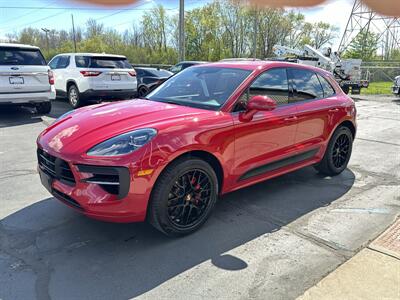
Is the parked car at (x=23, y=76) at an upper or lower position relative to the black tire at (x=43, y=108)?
upper

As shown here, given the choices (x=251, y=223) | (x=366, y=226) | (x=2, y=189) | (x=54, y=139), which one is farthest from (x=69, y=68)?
(x=366, y=226)

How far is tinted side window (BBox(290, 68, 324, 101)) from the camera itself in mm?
4492

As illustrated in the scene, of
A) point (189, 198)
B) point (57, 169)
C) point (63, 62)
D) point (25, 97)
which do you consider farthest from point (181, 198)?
point (63, 62)

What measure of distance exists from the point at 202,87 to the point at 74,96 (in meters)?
7.75

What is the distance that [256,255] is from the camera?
122 inches

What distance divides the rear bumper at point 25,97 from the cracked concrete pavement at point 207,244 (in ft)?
12.9

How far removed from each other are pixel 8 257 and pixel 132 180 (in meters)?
1.25

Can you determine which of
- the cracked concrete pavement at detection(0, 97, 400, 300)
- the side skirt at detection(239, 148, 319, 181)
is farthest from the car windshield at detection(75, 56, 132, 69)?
the side skirt at detection(239, 148, 319, 181)

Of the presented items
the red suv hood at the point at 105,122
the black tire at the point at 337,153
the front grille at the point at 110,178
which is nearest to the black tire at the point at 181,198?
the front grille at the point at 110,178

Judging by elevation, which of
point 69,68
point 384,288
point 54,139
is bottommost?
point 384,288

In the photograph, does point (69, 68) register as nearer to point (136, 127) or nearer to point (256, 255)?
point (136, 127)

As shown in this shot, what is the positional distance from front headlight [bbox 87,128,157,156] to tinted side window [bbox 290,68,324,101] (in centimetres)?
219

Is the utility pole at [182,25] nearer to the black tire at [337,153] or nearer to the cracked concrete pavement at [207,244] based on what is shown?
the black tire at [337,153]

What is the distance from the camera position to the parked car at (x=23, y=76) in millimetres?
8164
